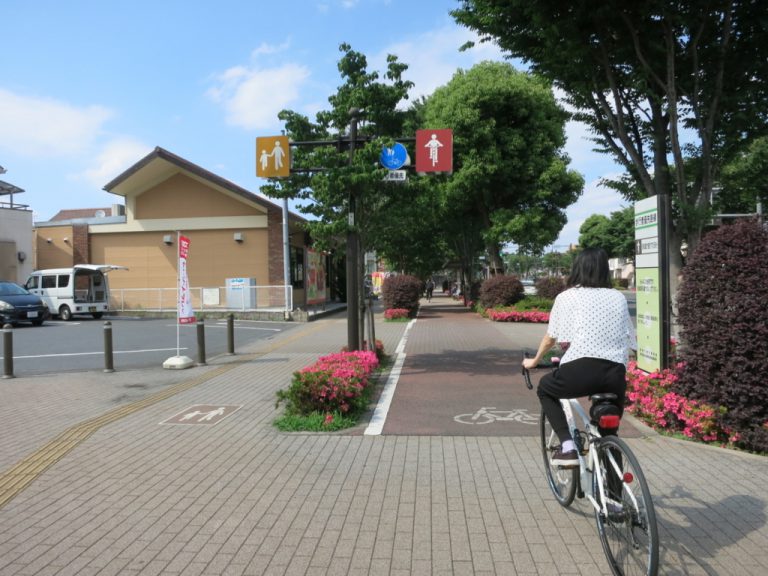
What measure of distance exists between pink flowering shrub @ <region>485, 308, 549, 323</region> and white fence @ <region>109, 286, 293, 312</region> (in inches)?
310

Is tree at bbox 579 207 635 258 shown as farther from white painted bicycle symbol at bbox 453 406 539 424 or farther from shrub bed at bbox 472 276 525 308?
white painted bicycle symbol at bbox 453 406 539 424

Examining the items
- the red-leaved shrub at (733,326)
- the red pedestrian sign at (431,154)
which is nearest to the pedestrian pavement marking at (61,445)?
the red pedestrian sign at (431,154)

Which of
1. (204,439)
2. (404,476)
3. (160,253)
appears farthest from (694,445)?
(160,253)

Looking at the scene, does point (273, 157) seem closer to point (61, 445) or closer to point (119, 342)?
point (61, 445)

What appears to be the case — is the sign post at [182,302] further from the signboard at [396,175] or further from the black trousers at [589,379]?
the black trousers at [589,379]

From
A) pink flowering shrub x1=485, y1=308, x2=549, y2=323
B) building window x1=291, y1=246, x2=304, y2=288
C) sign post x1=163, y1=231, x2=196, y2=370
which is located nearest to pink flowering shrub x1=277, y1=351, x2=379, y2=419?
sign post x1=163, y1=231, x2=196, y2=370

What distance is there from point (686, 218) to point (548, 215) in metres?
15.1

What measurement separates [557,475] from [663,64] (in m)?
6.23

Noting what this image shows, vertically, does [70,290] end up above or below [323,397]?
above

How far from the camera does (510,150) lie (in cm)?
2170

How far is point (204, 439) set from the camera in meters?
5.98

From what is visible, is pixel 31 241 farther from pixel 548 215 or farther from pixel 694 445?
pixel 694 445

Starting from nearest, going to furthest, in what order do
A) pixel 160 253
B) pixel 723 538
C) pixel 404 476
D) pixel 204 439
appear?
1. pixel 723 538
2. pixel 404 476
3. pixel 204 439
4. pixel 160 253

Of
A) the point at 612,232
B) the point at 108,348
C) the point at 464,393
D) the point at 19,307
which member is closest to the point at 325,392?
the point at 464,393
